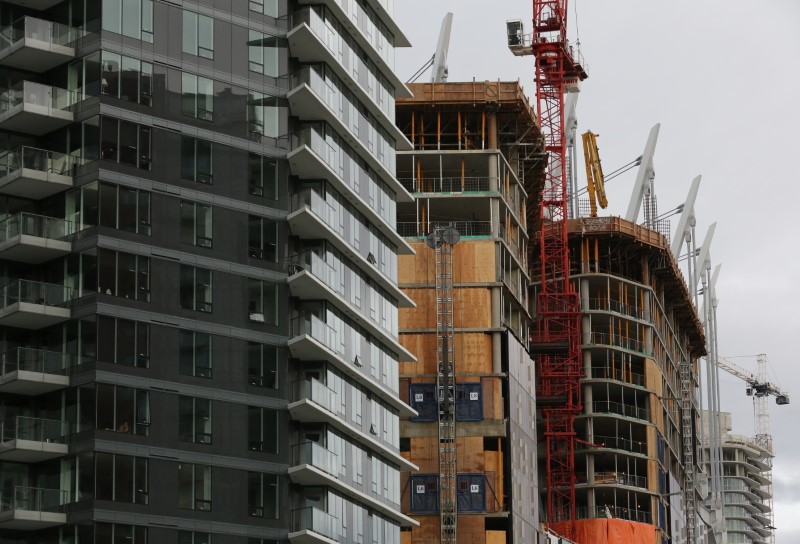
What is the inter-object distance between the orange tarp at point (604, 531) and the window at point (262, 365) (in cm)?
9704

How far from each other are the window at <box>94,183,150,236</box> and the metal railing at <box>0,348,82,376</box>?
23.1ft

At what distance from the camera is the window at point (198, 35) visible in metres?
96.1

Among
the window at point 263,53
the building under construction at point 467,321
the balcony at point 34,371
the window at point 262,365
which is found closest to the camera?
the balcony at point 34,371

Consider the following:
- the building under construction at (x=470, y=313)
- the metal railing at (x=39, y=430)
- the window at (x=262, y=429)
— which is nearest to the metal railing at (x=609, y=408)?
the building under construction at (x=470, y=313)

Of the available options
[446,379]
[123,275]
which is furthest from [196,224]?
[446,379]

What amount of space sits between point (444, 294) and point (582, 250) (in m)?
56.7

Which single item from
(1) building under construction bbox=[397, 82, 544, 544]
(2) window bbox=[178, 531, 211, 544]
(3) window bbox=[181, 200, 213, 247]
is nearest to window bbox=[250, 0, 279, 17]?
(3) window bbox=[181, 200, 213, 247]

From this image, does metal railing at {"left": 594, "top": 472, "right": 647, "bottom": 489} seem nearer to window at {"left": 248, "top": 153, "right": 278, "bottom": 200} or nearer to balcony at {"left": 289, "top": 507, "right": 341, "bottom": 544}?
balcony at {"left": 289, "top": 507, "right": 341, "bottom": 544}

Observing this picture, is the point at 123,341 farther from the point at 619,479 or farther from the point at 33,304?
the point at 619,479

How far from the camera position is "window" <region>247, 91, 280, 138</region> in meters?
98.9

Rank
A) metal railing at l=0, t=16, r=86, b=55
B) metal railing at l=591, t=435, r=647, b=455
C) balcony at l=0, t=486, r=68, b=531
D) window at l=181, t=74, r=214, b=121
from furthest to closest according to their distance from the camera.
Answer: metal railing at l=591, t=435, r=647, b=455, window at l=181, t=74, r=214, b=121, metal railing at l=0, t=16, r=86, b=55, balcony at l=0, t=486, r=68, b=531

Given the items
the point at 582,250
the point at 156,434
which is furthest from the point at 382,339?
the point at 582,250

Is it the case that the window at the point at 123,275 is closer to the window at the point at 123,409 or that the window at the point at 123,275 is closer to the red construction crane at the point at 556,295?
the window at the point at 123,409

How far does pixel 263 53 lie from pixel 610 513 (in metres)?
103
